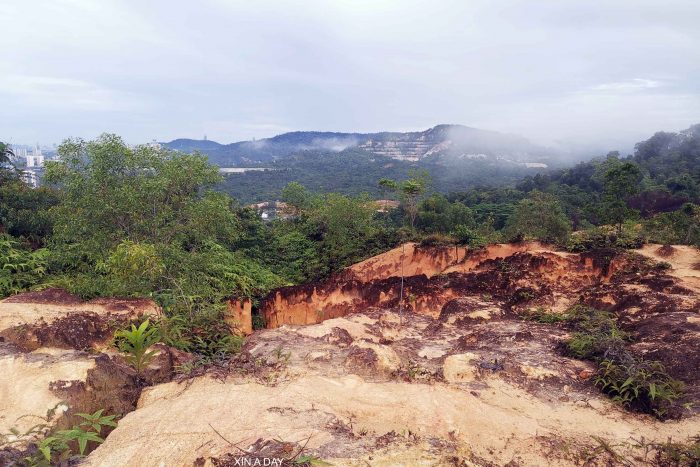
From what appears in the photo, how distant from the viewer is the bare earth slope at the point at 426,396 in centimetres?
459

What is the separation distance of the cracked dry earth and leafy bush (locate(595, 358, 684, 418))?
0.66 ft

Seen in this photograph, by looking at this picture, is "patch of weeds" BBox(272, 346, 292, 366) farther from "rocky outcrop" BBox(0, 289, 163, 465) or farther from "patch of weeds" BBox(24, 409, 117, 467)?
"patch of weeds" BBox(24, 409, 117, 467)

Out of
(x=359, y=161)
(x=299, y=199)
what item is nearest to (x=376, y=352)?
(x=299, y=199)

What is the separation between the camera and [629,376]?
6.54m

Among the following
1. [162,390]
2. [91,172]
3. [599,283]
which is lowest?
[599,283]

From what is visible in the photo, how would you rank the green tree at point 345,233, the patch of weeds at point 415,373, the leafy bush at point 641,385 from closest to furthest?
1. the leafy bush at point 641,385
2. the patch of weeds at point 415,373
3. the green tree at point 345,233

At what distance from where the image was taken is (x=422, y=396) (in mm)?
5816

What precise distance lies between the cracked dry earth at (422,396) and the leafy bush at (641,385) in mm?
201

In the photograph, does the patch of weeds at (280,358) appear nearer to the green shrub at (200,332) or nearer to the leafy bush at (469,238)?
the green shrub at (200,332)

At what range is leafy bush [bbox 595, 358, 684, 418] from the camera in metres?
6.01

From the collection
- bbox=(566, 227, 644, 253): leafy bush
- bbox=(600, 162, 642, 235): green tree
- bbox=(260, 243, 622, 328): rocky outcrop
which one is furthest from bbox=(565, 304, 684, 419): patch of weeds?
bbox=(600, 162, 642, 235): green tree

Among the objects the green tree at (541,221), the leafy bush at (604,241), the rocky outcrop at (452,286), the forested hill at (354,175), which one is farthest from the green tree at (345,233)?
the forested hill at (354,175)

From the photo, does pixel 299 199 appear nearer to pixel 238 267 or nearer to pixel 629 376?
pixel 238 267

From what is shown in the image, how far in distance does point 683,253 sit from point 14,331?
61.4 ft
